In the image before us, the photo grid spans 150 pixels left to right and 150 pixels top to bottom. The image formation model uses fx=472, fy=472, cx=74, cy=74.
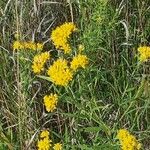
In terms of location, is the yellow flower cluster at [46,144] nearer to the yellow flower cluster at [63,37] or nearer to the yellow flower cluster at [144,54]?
the yellow flower cluster at [63,37]

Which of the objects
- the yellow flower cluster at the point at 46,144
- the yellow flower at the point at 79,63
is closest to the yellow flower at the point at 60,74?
the yellow flower at the point at 79,63

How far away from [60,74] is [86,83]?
173mm

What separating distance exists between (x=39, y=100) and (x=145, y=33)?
2.12 feet

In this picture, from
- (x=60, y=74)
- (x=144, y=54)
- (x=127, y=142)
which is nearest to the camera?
(x=127, y=142)

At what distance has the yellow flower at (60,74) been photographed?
1830 mm

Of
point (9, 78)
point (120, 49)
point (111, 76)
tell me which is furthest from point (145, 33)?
point (9, 78)

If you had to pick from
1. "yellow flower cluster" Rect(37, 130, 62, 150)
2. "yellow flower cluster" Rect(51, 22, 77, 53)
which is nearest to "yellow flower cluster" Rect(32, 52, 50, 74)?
"yellow flower cluster" Rect(51, 22, 77, 53)

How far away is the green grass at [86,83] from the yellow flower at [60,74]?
0.05 m

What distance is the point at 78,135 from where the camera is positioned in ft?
6.98

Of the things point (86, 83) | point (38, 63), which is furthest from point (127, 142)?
point (38, 63)

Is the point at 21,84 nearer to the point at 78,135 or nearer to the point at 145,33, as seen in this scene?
the point at 78,135

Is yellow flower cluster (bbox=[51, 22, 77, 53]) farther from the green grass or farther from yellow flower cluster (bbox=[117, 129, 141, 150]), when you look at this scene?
yellow flower cluster (bbox=[117, 129, 141, 150])

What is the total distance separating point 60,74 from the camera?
6.05 ft

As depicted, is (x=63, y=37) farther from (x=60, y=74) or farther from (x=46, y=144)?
(x=46, y=144)
